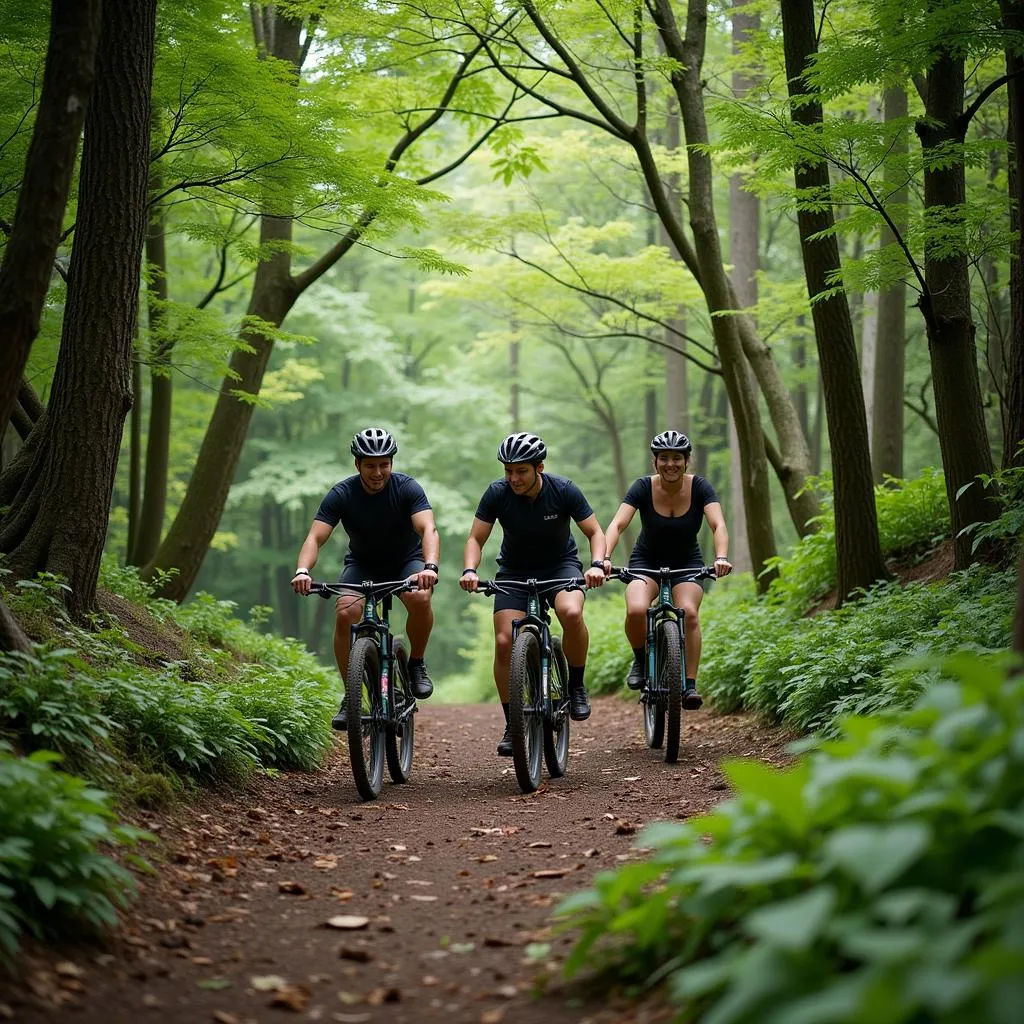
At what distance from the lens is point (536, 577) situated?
7617 mm

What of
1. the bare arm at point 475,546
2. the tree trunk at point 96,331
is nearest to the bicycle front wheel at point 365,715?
the bare arm at point 475,546

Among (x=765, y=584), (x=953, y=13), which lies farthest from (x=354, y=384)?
(x=953, y=13)

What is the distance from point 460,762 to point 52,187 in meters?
6.02

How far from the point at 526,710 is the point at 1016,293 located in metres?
4.90

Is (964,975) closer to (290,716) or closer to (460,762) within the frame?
(290,716)

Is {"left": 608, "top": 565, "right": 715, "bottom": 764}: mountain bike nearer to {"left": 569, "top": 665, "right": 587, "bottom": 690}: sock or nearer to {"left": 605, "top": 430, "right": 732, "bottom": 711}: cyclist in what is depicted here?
{"left": 605, "top": 430, "right": 732, "bottom": 711}: cyclist

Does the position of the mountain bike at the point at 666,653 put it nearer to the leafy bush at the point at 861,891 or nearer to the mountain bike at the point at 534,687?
the mountain bike at the point at 534,687

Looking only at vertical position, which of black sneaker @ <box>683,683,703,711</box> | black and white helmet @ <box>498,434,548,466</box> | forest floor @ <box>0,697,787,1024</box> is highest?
black and white helmet @ <box>498,434,548,466</box>

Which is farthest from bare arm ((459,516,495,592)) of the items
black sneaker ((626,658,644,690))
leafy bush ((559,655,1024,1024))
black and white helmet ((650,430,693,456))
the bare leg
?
leafy bush ((559,655,1024,1024))

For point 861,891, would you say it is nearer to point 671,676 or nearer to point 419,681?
point 671,676

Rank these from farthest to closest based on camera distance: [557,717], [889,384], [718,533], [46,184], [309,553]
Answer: [889,384] < [718,533] < [557,717] < [309,553] < [46,184]

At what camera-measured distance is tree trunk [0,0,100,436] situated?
4.84 metres

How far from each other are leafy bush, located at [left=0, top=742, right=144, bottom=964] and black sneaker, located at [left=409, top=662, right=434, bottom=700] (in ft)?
13.1

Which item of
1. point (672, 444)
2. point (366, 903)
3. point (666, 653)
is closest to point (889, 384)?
point (672, 444)
